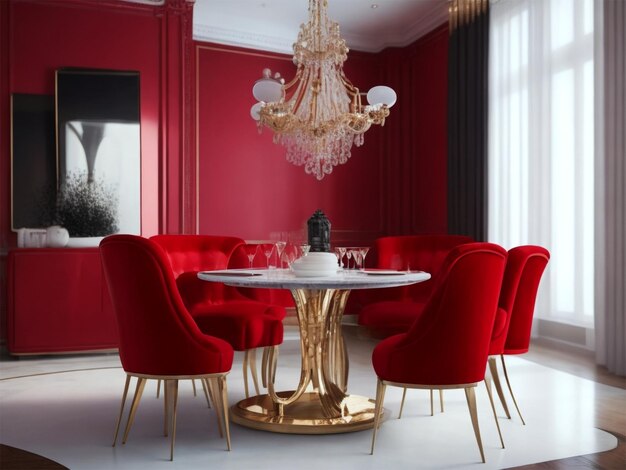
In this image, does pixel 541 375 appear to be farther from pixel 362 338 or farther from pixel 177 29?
pixel 177 29

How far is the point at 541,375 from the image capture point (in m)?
4.22

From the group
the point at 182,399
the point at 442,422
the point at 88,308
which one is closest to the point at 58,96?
the point at 88,308

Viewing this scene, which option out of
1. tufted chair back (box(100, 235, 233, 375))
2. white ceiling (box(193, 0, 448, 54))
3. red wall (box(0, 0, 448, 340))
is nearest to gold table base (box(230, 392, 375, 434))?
tufted chair back (box(100, 235, 233, 375))

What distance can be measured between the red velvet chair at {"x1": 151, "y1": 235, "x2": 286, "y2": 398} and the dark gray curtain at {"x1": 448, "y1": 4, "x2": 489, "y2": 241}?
250cm

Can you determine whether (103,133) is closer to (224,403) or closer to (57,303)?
(57,303)

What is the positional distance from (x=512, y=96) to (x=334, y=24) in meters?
2.05

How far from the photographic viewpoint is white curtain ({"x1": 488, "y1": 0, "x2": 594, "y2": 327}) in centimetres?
475

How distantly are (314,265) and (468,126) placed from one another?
→ 3391 millimetres

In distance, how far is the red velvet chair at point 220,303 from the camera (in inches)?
133

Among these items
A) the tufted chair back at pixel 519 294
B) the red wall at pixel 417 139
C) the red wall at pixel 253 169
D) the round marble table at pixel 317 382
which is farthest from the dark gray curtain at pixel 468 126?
the round marble table at pixel 317 382

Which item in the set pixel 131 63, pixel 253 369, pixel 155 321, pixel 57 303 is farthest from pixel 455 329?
pixel 131 63

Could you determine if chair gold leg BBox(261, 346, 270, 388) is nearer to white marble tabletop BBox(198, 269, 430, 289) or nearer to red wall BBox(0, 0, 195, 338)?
white marble tabletop BBox(198, 269, 430, 289)

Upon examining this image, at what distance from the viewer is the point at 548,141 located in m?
5.06

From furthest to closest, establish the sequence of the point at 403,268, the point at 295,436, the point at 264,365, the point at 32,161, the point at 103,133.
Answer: the point at 103,133, the point at 32,161, the point at 403,268, the point at 264,365, the point at 295,436
